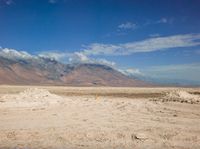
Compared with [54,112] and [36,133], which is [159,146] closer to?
[36,133]

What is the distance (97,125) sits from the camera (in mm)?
16266

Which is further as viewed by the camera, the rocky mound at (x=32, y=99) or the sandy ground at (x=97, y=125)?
the rocky mound at (x=32, y=99)

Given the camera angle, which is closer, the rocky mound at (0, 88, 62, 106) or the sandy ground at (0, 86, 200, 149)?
the sandy ground at (0, 86, 200, 149)

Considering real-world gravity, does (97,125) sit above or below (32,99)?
below

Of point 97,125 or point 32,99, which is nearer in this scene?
point 97,125

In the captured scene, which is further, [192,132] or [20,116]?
[20,116]

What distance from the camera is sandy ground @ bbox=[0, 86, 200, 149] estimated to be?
1353 centimetres

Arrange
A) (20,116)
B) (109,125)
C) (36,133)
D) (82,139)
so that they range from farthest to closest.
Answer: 1. (20,116)
2. (109,125)
3. (36,133)
4. (82,139)

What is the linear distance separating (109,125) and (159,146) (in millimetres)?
3698

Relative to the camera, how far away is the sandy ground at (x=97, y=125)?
44.4ft

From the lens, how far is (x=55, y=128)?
15.9 m

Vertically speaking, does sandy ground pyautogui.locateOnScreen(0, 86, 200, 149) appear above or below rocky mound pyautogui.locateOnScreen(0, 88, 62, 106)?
below

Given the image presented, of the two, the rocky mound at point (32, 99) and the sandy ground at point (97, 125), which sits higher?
the rocky mound at point (32, 99)

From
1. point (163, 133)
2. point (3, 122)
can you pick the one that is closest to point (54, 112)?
point (3, 122)
